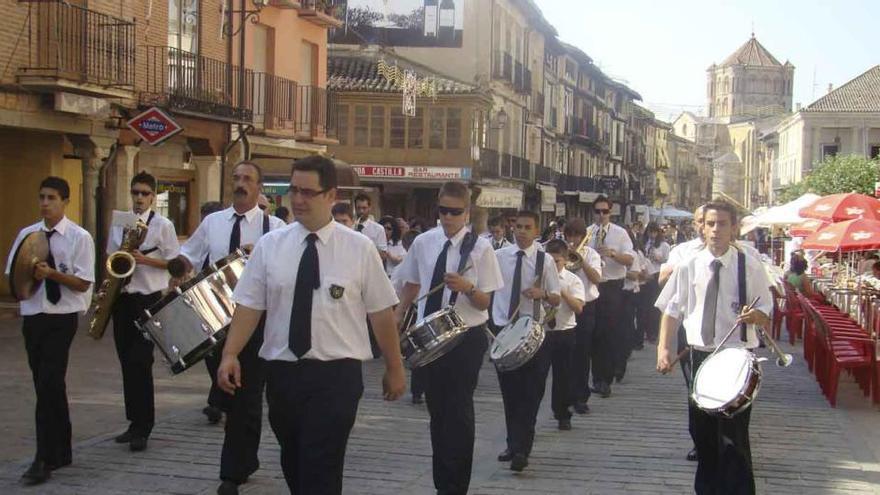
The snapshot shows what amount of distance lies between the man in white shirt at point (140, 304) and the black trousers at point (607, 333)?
507 centimetres

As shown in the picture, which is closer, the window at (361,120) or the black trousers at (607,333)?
Answer: the black trousers at (607,333)

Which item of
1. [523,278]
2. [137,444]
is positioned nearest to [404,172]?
[523,278]

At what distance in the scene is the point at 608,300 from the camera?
1249cm

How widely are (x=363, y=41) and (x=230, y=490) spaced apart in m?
35.2

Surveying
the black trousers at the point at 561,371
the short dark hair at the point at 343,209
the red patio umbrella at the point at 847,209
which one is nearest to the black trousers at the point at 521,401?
the black trousers at the point at 561,371

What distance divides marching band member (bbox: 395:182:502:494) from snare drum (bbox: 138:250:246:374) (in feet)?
3.61

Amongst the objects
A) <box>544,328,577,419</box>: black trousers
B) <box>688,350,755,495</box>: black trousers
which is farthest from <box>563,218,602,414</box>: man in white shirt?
<box>688,350,755,495</box>: black trousers

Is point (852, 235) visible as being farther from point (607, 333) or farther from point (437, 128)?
point (437, 128)

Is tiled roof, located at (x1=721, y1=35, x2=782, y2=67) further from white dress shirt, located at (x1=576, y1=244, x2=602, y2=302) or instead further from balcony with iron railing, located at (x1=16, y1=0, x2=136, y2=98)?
white dress shirt, located at (x1=576, y1=244, x2=602, y2=302)

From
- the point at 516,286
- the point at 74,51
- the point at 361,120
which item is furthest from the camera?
the point at 361,120

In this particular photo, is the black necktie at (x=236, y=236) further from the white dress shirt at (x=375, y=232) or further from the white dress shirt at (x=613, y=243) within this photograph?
the white dress shirt at (x=375, y=232)

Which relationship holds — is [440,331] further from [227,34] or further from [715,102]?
[715,102]

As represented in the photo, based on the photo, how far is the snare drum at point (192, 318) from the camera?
276 inches

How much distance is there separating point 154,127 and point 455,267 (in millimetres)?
8865
